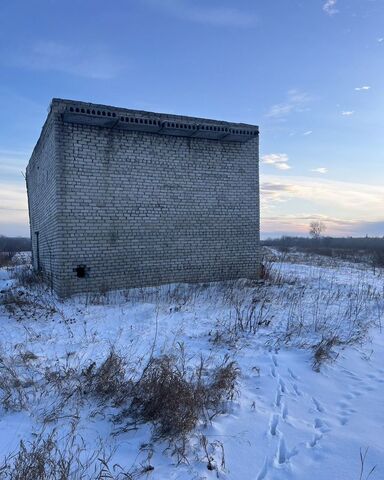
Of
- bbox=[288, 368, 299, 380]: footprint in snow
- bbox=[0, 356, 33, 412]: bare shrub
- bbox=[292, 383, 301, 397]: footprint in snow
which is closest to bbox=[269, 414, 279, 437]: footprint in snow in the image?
bbox=[292, 383, 301, 397]: footprint in snow

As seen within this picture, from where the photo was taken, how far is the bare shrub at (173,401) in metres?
3.17

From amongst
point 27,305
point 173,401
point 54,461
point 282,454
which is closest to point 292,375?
point 282,454

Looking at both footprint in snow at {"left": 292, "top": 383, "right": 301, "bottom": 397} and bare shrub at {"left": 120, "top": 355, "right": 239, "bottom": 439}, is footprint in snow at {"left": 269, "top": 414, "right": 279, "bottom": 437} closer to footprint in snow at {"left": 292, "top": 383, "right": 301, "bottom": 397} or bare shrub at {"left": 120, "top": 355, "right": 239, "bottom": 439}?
bare shrub at {"left": 120, "top": 355, "right": 239, "bottom": 439}

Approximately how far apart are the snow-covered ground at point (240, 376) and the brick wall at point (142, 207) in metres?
0.98

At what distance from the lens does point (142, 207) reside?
972 cm

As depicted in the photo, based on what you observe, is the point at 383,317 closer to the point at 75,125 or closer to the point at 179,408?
the point at 179,408

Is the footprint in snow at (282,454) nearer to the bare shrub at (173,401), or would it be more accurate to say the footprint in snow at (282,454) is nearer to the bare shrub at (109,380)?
the bare shrub at (173,401)

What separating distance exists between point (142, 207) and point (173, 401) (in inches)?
269

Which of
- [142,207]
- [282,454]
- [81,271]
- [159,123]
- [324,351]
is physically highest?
[159,123]

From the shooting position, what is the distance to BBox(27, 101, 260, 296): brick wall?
8.92 meters

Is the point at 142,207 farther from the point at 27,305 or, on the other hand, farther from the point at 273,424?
the point at 273,424

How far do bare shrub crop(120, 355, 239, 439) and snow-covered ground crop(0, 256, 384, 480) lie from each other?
115 millimetres

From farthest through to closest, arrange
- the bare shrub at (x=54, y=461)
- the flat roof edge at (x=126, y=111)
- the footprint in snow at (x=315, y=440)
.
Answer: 1. the flat roof edge at (x=126, y=111)
2. the footprint in snow at (x=315, y=440)
3. the bare shrub at (x=54, y=461)

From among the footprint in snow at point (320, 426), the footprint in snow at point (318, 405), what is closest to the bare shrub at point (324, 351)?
the footprint in snow at point (318, 405)
